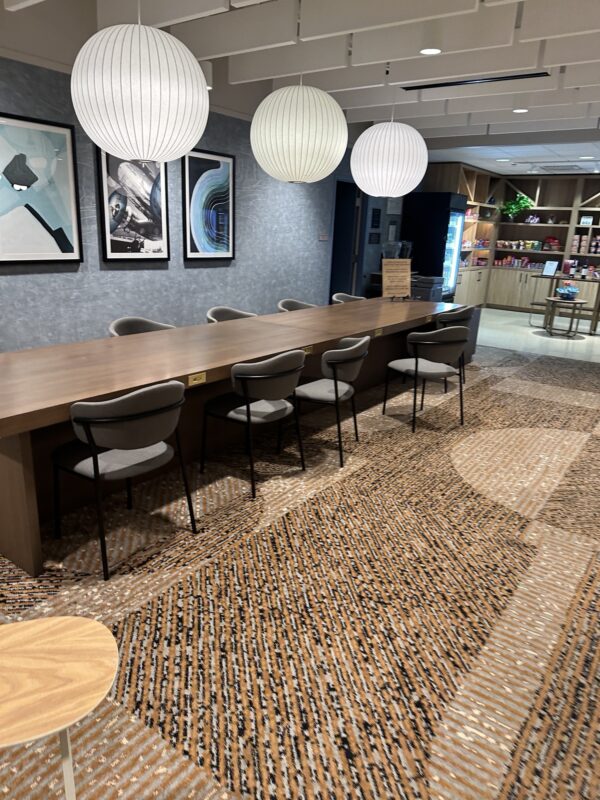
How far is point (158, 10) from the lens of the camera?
3510mm

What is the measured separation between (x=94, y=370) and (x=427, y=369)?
2528mm

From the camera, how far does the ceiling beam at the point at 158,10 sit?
3234 mm

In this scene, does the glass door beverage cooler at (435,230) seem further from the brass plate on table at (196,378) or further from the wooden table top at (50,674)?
the wooden table top at (50,674)

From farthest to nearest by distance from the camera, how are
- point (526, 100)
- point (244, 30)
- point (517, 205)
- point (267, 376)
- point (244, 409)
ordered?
point (517, 205), point (526, 100), point (244, 30), point (244, 409), point (267, 376)

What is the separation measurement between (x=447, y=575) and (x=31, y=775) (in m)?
1.69

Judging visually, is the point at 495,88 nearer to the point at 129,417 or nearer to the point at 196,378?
the point at 196,378

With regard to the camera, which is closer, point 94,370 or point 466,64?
point 94,370

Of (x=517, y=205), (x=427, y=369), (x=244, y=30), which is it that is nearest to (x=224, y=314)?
(x=427, y=369)

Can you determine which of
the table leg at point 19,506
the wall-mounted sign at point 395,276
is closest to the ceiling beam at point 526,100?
the wall-mounted sign at point 395,276

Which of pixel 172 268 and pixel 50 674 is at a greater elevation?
pixel 172 268

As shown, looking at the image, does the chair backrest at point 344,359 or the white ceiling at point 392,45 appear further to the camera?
the white ceiling at point 392,45

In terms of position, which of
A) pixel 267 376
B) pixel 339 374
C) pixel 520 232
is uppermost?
pixel 520 232

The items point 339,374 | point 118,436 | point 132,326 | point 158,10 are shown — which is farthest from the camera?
point 132,326

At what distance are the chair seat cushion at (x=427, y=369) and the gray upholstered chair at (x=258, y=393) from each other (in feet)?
4.09
